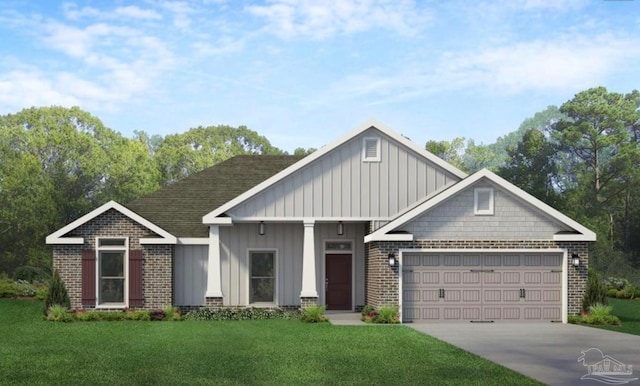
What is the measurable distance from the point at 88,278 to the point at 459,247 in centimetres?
1230

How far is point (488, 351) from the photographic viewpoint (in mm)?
18469

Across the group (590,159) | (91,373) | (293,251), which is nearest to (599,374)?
(91,373)

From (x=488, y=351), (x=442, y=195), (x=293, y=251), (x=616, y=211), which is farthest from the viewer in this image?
(x=616, y=211)

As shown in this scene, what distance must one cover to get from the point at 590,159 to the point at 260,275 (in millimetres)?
50109

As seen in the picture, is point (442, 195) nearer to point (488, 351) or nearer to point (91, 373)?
point (488, 351)

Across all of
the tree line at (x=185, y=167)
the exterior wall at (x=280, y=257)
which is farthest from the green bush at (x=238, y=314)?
the tree line at (x=185, y=167)

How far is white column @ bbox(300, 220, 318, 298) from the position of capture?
92.0 ft

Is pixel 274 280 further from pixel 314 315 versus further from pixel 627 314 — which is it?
pixel 627 314

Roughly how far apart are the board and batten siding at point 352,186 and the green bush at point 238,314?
313cm

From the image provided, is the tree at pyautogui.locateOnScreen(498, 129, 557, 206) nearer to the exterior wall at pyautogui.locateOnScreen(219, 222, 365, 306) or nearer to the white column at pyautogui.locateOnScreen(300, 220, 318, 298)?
the exterior wall at pyautogui.locateOnScreen(219, 222, 365, 306)

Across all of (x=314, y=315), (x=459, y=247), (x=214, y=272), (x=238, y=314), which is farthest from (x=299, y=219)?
(x=459, y=247)

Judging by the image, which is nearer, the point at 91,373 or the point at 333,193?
the point at 91,373

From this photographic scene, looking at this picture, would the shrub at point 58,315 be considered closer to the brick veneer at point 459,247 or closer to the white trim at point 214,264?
the white trim at point 214,264

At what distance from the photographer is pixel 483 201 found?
87.5 ft
